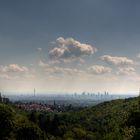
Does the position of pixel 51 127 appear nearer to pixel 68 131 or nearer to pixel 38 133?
pixel 68 131

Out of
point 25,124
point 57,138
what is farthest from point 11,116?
point 57,138

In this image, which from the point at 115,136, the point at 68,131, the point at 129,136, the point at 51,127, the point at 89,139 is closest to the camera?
the point at 129,136

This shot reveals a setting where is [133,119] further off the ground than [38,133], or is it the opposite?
[133,119]

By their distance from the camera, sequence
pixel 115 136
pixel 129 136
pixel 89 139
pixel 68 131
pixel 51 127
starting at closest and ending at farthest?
pixel 129 136, pixel 115 136, pixel 89 139, pixel 68 131, pixel 51 127

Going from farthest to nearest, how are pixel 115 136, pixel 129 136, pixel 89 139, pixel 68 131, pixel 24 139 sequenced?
pixel 68 131 → pixel 89 139 → pixel 24 139 → pixel 115 136 → pixel 129 136

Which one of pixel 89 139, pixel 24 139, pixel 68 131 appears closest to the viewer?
pixel 24 139

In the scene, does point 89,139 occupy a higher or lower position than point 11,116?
lower

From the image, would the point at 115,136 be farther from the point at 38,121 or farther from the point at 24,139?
the point at 38,121

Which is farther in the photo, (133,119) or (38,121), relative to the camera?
(38,121)

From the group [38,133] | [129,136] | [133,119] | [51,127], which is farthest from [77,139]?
[129,136]
